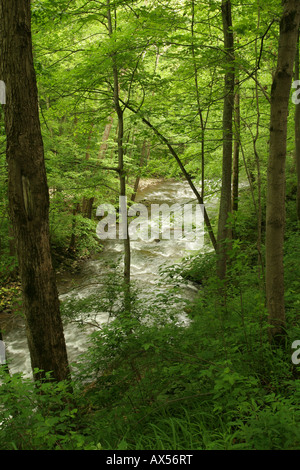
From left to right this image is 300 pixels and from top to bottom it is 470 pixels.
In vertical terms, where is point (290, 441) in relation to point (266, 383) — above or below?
above

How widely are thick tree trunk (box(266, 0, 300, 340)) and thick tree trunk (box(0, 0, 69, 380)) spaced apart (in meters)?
2.59

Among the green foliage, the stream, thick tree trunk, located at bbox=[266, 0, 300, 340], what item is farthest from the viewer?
the stream

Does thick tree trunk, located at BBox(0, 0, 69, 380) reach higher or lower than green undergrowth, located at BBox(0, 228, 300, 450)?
higher

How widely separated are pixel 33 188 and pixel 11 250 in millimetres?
6263

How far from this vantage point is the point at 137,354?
3352 mm

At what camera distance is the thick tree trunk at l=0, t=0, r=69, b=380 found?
140 inches

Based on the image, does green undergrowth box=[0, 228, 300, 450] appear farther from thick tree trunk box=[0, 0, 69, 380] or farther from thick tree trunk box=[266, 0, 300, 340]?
thick tree trunk box=[0, 0, 69, 380]

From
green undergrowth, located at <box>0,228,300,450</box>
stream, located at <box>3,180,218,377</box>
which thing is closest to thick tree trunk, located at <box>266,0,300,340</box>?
green undergrowth, located at <box>0,228,300,450</box>

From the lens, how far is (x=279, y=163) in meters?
3.17

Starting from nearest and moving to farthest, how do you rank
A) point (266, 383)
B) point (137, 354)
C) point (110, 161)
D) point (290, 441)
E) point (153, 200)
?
point (290, 441), point (266, 383), point (137, 354), point (110, 161), point (153, 200)

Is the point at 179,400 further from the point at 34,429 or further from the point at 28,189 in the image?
the point at 28,189

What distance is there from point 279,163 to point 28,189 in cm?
279
